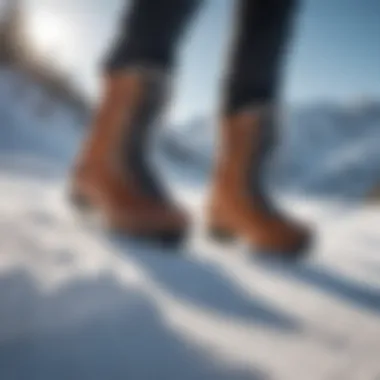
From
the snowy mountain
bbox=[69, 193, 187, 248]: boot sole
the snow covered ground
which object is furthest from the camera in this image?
the snowy mountain

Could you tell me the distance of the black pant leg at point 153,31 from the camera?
0.66 metres

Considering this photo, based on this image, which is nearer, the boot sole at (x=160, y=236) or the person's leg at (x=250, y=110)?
the boot sole at (x=160, y=236)

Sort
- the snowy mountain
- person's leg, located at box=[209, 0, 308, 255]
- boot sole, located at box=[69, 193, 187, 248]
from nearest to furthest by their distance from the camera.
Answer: boot sole, located at box=[69, 193, 187, 248] → person's leg, located at box=[209, 0, 308, 255] → the snowy mountain

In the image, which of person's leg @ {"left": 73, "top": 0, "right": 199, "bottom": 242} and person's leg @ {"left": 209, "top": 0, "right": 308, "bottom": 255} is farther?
person's leg @ {"left": 209, "top": 0, "right": 308, "bottom": 255}

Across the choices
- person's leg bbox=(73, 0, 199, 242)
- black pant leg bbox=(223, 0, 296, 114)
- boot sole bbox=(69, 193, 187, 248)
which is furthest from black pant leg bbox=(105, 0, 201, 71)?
boot sole bbox=(69, 193, 187, 248)

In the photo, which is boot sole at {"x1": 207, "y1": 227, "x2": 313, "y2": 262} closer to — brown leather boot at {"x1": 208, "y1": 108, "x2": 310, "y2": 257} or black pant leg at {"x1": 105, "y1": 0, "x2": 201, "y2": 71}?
brown leather boot at {"x1": 208, "y1": 108, "x2": 310, "y2": 257}

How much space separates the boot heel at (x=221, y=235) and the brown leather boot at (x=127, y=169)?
11 centimetres

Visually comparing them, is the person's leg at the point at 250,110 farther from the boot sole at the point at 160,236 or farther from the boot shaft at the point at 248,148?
the boot sole at the point at 160,236

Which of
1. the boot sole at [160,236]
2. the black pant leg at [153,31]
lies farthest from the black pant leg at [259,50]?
the boot sole at [160,236]

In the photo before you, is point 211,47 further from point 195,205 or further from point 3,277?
point 3,277

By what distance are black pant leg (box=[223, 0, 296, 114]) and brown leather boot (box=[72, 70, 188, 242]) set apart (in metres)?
0.14

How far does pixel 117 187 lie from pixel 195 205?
19 cm

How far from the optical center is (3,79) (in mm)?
1462

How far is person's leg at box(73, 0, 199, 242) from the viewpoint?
0.64 metres
